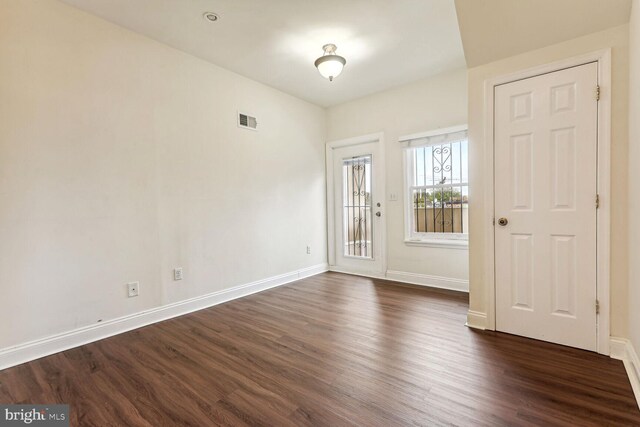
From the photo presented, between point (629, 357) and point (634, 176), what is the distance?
1.15 m

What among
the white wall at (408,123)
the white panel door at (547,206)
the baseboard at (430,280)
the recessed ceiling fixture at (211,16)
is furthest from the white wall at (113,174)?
the white panel door at (547,206)

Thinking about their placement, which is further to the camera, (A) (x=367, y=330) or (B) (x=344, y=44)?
(B) (x=344, y=44)

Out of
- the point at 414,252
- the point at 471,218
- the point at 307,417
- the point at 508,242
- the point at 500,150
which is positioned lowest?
the point at 307,417

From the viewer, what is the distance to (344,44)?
304cm

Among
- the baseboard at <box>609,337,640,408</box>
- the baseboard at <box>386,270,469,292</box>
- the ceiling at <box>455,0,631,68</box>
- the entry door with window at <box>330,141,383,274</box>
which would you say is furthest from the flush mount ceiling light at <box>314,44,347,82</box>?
the baseboard at <box>609,337,640,408</box>

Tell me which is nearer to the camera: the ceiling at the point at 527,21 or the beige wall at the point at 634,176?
the beige wall at the point at 634,176

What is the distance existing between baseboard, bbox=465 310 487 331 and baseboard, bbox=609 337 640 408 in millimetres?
774

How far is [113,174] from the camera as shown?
262 centimetres

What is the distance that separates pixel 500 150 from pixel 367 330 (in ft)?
6.13

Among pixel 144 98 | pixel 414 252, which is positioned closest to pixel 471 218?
pixel 414 252

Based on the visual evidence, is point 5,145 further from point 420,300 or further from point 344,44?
point 420,300

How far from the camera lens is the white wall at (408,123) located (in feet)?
12.2

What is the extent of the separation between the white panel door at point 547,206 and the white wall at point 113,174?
2772mm

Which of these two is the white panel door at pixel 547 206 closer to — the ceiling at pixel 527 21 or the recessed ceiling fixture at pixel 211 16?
the ceiling at pixel 527 21
